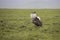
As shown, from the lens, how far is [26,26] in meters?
2.22

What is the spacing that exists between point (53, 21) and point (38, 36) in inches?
21.2

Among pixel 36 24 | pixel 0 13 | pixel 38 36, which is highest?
pixel 0 13

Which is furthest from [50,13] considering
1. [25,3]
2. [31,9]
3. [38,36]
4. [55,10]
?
[38,36]

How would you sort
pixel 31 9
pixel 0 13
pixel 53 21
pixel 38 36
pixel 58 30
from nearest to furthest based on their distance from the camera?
1. pixel 38 36
2. pixel 58 30
3. pixel 53 21
4. pixel 0 13
5. pixel 31 9

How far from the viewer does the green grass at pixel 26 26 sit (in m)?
1.98

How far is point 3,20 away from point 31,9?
2.45ft

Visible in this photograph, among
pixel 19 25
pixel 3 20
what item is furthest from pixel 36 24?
pixel 3 20

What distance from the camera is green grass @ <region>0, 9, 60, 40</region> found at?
198 cm

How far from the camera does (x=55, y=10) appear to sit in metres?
2.87

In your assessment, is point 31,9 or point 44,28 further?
point 31,9

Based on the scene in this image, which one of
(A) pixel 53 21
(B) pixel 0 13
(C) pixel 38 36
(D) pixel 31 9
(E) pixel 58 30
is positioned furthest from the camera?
(D) pixel 31 9

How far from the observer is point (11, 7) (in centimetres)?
294

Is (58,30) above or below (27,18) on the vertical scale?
below

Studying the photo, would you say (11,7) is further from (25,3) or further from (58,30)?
(58,30)
